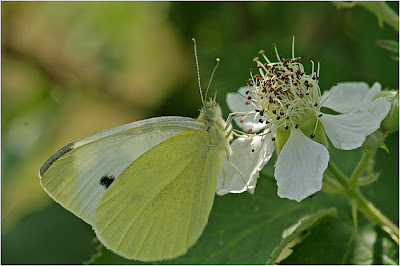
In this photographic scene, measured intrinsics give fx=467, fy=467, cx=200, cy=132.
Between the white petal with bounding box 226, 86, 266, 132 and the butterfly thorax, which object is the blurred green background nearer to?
the white petal with bounding box 226, 86, 266, 132

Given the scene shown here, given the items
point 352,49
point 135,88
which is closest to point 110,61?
point 135,88

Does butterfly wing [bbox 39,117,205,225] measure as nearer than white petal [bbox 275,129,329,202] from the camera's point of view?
No

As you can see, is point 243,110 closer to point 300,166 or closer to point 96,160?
point 300,166

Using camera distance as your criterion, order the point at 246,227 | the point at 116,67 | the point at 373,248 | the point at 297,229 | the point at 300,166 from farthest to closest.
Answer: the point at 116,67 → the point at 246,227 → the point at 373,248 → the point at 297,229 → the point at 300,166

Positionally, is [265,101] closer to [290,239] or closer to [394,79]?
[290,239]

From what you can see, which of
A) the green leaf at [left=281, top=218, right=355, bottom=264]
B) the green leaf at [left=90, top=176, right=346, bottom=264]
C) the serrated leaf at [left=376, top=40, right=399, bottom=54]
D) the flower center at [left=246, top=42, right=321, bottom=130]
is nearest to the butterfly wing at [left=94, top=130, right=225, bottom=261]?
the green leaf at [left=90, top=176, right=346, bottom=264]

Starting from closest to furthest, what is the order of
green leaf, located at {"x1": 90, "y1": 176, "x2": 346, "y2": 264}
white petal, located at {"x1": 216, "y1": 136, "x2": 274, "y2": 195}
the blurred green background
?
white petal, located at {"x1": 216, "y1": 136, "x2": 274, "y2": 195} → green leaf, located at {"x1": 90, "y1": 176, "x2": 346, "y2": 264} → the blurred green background

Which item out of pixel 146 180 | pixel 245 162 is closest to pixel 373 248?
pixel 245 162
